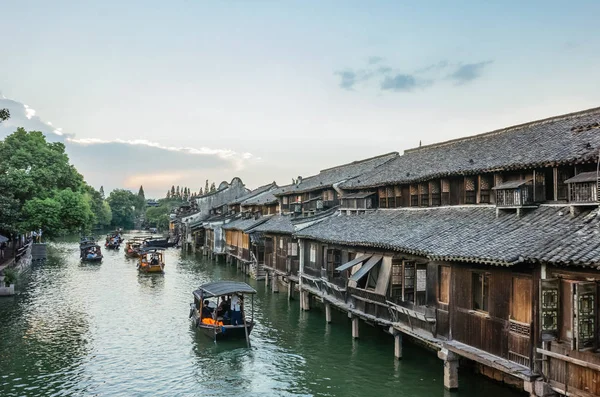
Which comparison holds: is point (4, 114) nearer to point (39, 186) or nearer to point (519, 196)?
point (519, 196)

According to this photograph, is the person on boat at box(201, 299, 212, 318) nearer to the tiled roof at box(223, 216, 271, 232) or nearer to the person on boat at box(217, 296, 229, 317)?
the person on boat at box(217, 296, 229, 317)

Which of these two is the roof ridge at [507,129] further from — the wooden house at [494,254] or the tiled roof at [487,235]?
the tiled roof at [487,235]

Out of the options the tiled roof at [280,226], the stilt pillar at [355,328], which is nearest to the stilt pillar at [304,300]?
the tiled roof at [280,226]

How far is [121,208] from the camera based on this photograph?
506 ft

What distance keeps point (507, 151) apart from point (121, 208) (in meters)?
150

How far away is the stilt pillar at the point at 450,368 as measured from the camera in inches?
650

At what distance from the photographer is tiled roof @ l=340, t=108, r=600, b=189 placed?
16.4 m

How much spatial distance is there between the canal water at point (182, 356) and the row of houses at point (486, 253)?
1.49 meters

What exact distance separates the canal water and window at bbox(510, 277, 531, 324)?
4.59m

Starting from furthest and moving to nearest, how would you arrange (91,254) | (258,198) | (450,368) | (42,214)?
(258,198)
(91,254)
(42,214)
(450,368)

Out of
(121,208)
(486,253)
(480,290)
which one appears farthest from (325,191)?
(121,208)

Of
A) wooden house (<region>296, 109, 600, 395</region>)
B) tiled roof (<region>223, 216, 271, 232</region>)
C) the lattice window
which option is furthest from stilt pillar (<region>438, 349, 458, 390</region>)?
tiled roof (<region>223, 216, 271, 232</region>)

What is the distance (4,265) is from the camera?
136 feet

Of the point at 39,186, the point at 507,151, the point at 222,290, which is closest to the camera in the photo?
the point at 507,151
